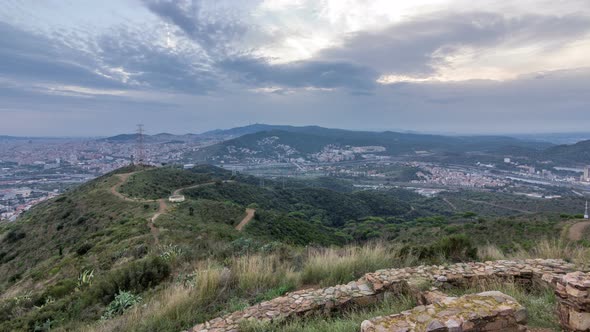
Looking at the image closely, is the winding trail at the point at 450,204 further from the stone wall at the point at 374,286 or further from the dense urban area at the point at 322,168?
the stone wall at the point at 374,286

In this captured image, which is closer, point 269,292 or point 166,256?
point 269,292

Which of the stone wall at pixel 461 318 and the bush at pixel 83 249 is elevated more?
the stone wall at pixel 461 318

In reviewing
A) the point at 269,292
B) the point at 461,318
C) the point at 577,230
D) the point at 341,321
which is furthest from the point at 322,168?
the point at 461,318

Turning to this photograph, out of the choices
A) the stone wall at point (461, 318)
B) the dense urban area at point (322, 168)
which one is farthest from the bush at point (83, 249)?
the dense urban area at point (322, 168)

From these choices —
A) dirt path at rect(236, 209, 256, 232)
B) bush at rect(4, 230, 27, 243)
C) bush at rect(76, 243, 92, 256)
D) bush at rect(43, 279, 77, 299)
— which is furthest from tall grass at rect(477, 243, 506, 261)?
bush at rect(4, 230, 27, 243)

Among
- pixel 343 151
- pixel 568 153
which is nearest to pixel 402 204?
pixel 568 153

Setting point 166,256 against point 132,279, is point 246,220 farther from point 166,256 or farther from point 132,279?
point 132,279

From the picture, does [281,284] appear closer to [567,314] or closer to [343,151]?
[567,314]
